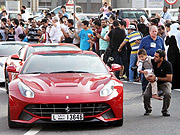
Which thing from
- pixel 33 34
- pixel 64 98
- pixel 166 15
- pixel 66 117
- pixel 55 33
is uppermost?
pixel 166 15

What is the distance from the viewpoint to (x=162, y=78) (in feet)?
33.1

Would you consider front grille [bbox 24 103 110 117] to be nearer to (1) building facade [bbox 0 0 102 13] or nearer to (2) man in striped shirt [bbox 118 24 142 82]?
(2) man in striped shirt [bbox 118 24 142 82]

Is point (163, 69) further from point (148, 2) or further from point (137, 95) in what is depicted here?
point (148, 2)

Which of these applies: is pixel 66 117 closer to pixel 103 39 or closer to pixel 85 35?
pixel 103 39

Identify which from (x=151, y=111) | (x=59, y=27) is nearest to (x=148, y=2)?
(x=59, y=27)

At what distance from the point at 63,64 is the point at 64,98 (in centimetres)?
148

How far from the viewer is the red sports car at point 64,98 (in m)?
8.46

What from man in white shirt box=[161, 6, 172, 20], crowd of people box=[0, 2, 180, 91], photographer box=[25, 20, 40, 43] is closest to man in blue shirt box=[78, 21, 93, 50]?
crowd of people box=[0, 2, 180, 91]

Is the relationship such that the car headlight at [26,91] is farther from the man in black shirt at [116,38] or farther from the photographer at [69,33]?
the photographer at [69,33]

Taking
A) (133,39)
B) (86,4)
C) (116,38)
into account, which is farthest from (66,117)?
(86,4)

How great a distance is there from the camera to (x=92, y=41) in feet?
63.3

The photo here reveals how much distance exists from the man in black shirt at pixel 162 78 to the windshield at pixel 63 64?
1.01m

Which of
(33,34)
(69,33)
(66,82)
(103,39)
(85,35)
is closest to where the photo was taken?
(66,82)

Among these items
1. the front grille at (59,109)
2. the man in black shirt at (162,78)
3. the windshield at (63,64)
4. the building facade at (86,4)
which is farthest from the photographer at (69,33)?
the building facade at (86,4)
